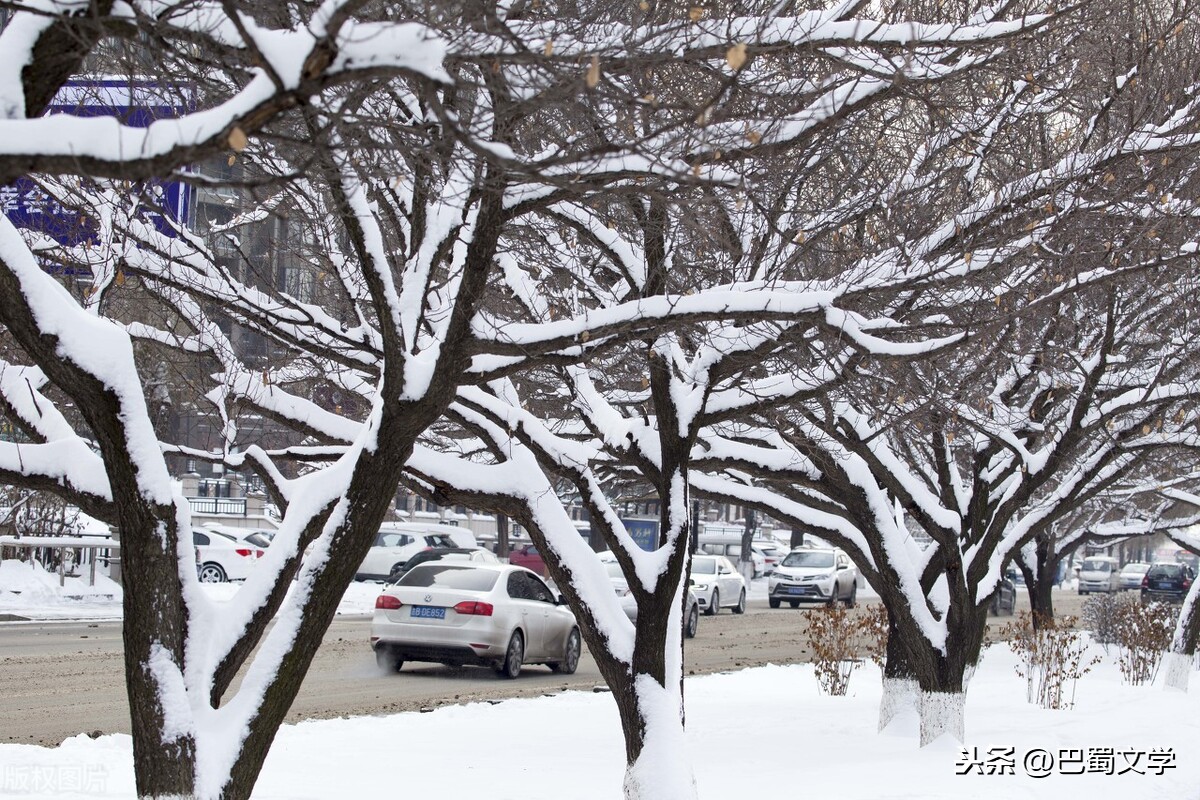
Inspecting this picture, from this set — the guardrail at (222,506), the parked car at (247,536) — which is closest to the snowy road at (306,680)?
the parked car at (247,536)

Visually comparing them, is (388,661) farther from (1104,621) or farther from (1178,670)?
(1104,621)

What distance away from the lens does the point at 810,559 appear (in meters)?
35.1

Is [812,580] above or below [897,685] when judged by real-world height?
above

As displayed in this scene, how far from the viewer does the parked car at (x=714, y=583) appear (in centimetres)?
2984

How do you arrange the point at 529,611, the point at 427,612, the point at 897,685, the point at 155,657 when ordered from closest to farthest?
the point at 155,657 → the point at 897,685 → the point at 427,612 → the point at 529,611

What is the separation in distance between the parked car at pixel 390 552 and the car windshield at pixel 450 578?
52.4 feet

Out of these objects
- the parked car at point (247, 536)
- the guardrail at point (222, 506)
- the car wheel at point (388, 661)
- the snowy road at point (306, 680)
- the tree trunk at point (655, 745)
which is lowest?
the snowy road at point (306, 680)

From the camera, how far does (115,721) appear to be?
10.9 meters

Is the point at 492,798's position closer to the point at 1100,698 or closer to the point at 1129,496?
the point at 1100,698

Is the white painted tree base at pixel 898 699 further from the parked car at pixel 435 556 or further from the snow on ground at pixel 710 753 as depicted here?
the parked car at pixel 435 556

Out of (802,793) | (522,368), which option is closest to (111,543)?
(802,793)

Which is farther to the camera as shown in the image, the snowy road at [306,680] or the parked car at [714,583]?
the parked car at [714,583]

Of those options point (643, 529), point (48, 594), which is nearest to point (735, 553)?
point (643, 529)

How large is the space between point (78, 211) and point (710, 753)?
6.49 meters
